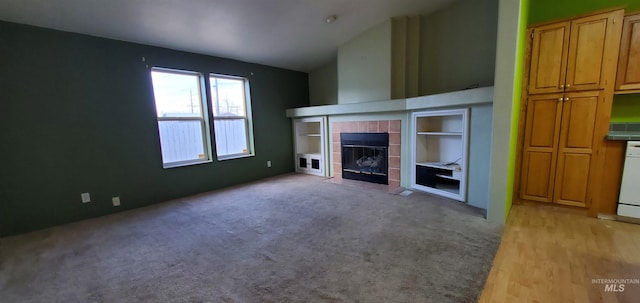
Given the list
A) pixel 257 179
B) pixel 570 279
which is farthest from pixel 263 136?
pixel 570 279

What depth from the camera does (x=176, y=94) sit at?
393 cm

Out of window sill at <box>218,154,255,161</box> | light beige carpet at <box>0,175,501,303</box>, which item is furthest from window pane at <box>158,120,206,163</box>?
light beige carpet at <box>0,175,501,303</box>

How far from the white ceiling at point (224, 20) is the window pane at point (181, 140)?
3.94 feet

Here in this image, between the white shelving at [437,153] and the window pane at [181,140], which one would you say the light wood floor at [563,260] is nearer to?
the white shelving at [437,153]

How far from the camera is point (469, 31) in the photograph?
3551 mm

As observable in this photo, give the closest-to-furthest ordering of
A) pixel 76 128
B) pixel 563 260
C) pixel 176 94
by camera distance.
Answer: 1. pixel 563 260
2. pixel 76 128
3. pixel 176 94

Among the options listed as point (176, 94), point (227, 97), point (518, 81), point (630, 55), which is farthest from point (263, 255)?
point (630, 55)

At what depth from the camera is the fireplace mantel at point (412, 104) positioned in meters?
2.91

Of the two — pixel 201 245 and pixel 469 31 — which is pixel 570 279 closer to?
pixel 201 245

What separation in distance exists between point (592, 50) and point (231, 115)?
16.9 ft

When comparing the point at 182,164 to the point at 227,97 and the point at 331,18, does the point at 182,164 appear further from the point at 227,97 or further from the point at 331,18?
the point at 331,18

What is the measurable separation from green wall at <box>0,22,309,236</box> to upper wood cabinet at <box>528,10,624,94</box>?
4837mm

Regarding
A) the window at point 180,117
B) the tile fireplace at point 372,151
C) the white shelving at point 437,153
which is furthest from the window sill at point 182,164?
the white shelving at point 437,153

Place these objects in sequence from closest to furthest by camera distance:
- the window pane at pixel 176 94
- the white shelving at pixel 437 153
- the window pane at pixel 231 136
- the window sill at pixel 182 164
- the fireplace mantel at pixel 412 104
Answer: the fireplace mantel at pixel 412 104
the white shelving at pixel 437 153
the window pane at pixel 176 94
the window sill at pixel 182 164
the window pane at pixel 231 136
